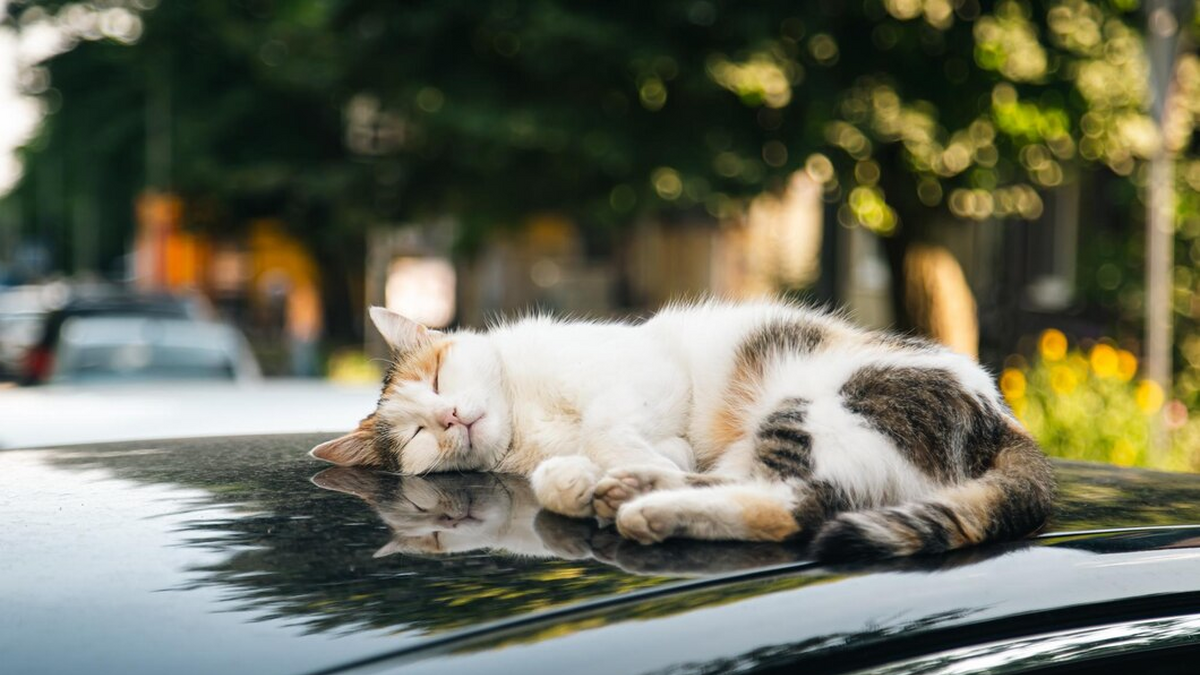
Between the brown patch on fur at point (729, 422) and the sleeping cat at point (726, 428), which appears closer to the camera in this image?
the sleeping cat at point (726, 428)

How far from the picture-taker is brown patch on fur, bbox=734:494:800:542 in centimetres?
167

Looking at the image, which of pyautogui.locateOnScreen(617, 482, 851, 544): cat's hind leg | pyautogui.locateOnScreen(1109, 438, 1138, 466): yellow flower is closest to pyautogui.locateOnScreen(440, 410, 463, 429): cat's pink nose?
pyautogui.locateOnScreen(617, 482, 851, 544): cat's hind leg

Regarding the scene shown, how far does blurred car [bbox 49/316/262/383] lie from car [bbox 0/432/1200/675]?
5.87 meters

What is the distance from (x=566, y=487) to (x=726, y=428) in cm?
53

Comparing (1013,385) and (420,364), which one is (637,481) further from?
(1013,385)

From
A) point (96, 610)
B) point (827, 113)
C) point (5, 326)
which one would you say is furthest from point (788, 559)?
point (5, 326)

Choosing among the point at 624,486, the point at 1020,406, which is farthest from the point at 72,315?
the point at 624,486

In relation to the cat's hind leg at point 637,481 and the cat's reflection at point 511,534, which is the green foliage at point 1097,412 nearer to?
the cat's hind leg at point 637,481

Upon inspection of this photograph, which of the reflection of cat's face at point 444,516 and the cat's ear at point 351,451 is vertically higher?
the cat's ear at point 351,451

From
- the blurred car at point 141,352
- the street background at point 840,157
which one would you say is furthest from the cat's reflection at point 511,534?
the blurred car at point 141,352

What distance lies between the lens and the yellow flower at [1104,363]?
27.2 ft

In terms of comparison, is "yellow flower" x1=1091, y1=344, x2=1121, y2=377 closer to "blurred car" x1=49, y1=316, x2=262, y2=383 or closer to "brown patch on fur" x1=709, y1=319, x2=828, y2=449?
"blurred car" x1=49, y1=316, x2=262, y2=383

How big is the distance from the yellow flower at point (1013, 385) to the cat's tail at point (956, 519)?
21.7ft

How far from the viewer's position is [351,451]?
90.7 inches
